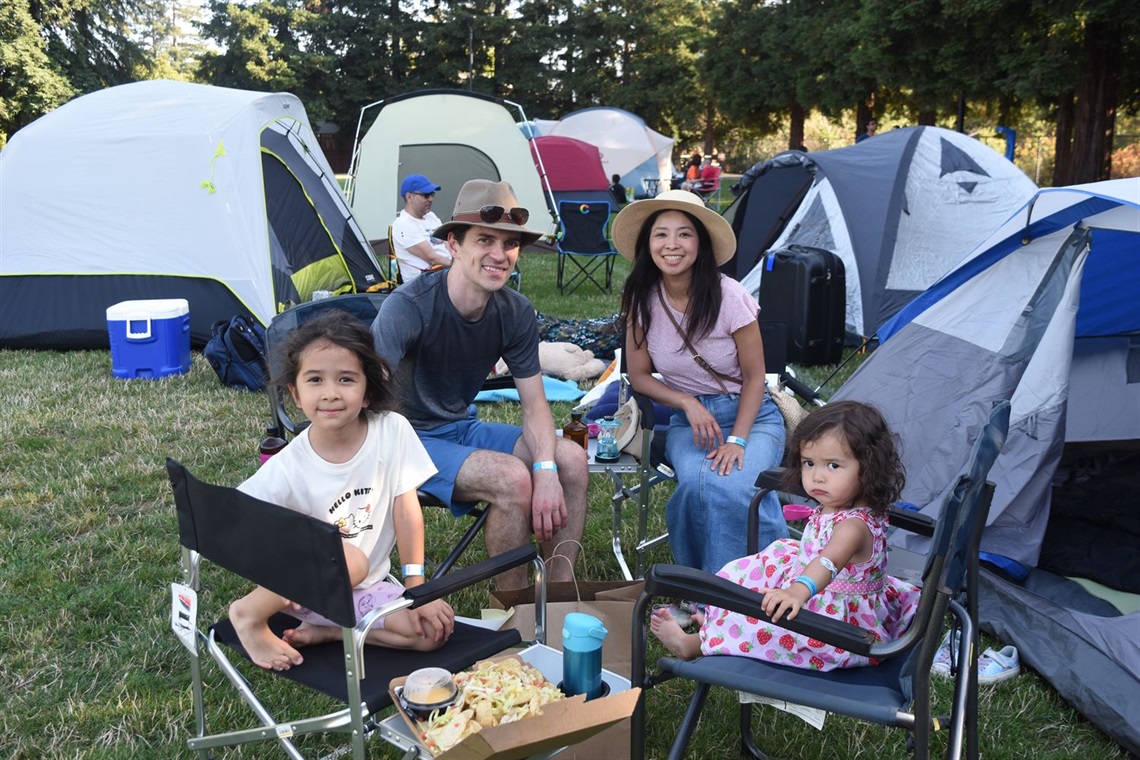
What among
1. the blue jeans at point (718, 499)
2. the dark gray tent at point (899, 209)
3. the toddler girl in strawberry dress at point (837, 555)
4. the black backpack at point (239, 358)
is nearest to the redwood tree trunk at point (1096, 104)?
the dark gray tent at point (899, 209)

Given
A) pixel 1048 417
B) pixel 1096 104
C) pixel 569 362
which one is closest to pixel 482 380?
pixel 1048 417

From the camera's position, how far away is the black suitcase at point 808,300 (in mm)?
5832

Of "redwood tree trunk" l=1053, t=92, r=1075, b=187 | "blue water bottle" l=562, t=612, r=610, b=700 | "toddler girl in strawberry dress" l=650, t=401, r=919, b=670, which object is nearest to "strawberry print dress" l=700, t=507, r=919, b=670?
"toddler girl in strawberry dress" l=650, t=401, r=919, b=670

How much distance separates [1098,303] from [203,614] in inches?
154

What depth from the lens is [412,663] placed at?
1.95 metres

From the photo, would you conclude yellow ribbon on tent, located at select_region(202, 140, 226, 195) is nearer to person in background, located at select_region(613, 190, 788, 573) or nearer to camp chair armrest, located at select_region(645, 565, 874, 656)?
person in background, located at select_region(613, 190, 788, 573)

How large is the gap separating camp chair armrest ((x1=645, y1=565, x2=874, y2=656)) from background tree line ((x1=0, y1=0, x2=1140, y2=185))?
11.9 metres

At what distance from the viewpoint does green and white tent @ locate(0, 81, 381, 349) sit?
626cm

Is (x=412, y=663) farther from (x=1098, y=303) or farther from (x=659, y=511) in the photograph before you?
(x=1098, y=303)

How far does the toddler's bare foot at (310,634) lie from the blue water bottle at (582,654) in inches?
19.9

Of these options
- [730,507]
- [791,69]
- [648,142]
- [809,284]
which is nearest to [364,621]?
[730,507]

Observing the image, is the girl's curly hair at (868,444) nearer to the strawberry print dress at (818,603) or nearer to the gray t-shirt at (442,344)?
the strawberry print dress at (818,603)

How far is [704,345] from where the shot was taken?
3.06 m

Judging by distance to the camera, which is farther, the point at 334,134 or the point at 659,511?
the point at 334,134
